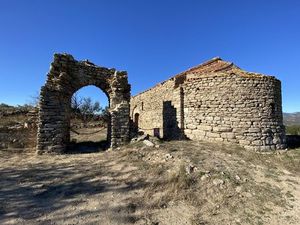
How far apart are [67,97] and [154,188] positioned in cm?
618

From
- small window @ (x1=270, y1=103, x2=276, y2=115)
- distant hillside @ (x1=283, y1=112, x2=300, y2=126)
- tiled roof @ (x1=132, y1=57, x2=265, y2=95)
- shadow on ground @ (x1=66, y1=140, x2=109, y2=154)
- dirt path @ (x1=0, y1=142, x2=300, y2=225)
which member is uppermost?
tiled roof @ (x1=132, y1=57, x2=265, y2=95)

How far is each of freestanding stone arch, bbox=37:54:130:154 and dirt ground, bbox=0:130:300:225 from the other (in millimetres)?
1070

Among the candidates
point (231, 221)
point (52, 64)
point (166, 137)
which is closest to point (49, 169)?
point (52, 64)

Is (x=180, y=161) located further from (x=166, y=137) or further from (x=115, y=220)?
(x=166, y=137)

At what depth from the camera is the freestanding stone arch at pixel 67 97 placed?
941cm

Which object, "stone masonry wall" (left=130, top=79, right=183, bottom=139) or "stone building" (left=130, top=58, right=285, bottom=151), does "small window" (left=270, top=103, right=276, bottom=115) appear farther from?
"stone masonry wall" (left=130, top=79, right=183, bottom=139)

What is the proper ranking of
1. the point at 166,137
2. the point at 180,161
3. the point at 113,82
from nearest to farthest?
the point at 180,161 < the point at 113,82 < the point at 166,137

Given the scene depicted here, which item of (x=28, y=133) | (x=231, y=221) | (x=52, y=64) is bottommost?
(x=231, y=221)

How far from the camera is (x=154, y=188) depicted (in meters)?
5.81

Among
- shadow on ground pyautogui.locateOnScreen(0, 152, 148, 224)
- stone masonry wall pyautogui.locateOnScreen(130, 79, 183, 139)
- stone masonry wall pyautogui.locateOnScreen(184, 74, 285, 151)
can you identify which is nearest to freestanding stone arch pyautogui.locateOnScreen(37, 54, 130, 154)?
shadow on ground pyautogui.locateOnScreen(0, 152, 148, 224)

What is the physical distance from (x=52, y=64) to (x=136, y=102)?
34.7ft

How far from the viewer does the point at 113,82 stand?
420 inches

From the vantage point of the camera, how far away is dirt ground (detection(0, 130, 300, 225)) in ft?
15.5

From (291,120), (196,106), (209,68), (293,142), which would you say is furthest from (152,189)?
(291,120)
